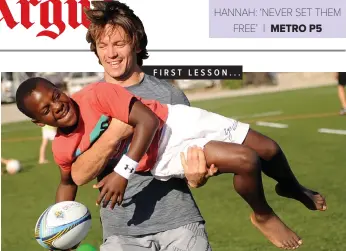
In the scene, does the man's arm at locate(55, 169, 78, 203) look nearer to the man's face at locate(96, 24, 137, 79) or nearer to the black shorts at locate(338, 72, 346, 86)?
the man's face at locate(96, 24, 137, 79)

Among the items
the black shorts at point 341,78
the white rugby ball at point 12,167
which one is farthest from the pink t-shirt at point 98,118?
the black shorts at point 341,78

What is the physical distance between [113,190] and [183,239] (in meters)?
0.64

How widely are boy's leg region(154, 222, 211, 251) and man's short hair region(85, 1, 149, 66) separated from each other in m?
1.17

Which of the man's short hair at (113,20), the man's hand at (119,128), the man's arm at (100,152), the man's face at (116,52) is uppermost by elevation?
the man's short hair at (113,20)

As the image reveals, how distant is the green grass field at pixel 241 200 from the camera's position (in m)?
10.2

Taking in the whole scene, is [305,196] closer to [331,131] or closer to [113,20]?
[113,20]

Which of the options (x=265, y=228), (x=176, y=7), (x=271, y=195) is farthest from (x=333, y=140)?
(x=265, y=228)

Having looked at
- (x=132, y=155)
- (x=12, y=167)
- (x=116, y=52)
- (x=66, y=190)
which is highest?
(x=116, y=52)

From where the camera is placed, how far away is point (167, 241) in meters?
5.35

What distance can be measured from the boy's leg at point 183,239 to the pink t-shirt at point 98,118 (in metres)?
0.44

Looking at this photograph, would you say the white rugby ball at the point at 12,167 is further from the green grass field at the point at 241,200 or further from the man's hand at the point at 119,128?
the man's hand at the point at 119,128

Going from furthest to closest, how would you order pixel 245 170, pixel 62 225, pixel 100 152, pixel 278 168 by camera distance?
pixel 278 168
pixel 62 225
pixel 245 170
pixel 100 152

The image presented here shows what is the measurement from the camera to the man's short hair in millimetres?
5390

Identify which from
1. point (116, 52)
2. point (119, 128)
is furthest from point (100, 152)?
point (116, 52)
